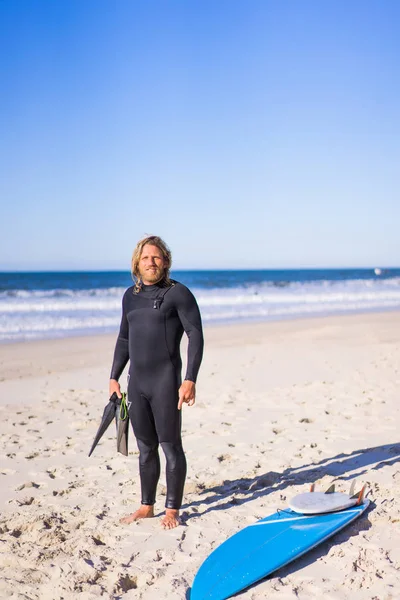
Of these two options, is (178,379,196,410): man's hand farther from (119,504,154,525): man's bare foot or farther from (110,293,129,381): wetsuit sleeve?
(119,504,154,525): man's bare foot

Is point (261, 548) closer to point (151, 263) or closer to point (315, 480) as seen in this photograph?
point (315, 480)

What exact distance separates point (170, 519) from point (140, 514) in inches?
9.5

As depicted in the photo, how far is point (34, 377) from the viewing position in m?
8.98

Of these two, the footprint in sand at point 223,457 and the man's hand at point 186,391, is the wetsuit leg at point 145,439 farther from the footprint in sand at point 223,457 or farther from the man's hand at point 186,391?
the footprint in sand at point 223,457

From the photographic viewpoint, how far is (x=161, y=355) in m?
3.53

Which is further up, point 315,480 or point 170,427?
point 170,427

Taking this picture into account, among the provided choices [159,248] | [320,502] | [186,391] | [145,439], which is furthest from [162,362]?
[320,502]

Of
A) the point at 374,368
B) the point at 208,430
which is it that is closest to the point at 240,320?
the point at 374,368

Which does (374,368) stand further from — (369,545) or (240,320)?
(240,320)

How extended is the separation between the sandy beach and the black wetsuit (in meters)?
0.55

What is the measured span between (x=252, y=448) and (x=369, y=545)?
2113 millimetres

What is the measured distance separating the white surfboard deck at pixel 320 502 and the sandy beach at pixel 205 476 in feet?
0.46

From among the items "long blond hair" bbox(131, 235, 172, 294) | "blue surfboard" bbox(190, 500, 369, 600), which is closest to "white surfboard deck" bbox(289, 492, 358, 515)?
"blue surfboard" bbox(190, 500, 369, 600)

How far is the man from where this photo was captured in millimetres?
3516
